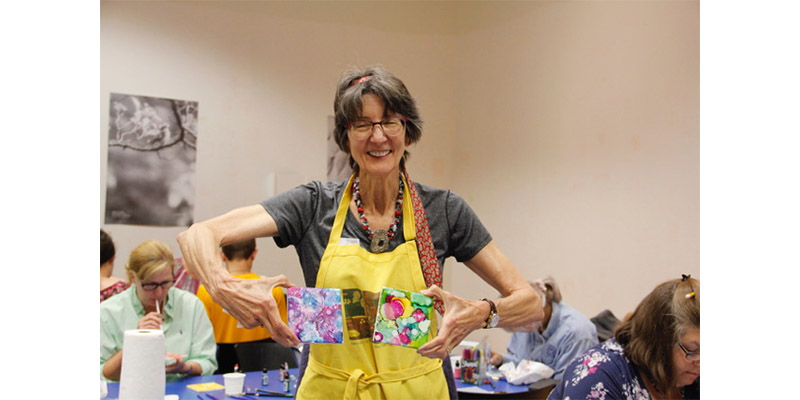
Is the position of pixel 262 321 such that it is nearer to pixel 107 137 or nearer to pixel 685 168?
pixel 685 168

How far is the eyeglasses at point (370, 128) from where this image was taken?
5.81ft

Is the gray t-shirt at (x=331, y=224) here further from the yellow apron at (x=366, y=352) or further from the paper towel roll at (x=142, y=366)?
the paper towel roll at (x=142, y=366)

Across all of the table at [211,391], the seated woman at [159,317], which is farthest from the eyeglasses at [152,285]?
the table at [211,391]

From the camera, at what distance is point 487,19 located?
6.49 metres

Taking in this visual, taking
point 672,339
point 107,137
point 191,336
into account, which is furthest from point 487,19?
point 672,339

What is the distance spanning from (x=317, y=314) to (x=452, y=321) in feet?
1.08

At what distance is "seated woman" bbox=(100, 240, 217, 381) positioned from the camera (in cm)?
349

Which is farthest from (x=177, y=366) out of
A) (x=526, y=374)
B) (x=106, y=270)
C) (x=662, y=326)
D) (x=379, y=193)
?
(x=662, y=326)

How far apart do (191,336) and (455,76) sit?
397 centimetres

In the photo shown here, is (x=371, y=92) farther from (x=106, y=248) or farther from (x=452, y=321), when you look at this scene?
(x=106, y=248)

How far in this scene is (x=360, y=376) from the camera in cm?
183

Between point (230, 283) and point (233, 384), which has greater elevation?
point (230, 283)

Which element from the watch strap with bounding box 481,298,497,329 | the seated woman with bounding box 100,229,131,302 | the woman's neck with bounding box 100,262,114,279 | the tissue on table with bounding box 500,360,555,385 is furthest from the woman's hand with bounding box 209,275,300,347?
the woman's neck with bounding box 100,262,114,279

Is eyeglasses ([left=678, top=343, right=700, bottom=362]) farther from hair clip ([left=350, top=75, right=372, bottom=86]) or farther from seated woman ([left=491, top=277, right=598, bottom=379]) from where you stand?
seated woman ([left=491, top=277, right=598, bottom=379])
